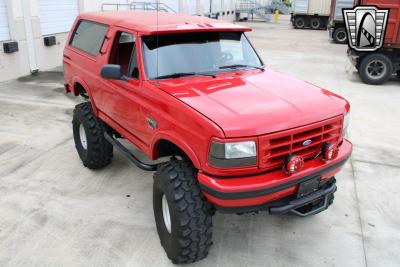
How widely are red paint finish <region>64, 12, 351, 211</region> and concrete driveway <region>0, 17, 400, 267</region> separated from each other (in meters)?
0.81

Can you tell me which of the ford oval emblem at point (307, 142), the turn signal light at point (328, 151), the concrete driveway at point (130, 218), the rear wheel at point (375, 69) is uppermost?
the ford oval emblem at point (307, 142)

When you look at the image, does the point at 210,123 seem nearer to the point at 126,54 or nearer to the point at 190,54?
the point at 190,54

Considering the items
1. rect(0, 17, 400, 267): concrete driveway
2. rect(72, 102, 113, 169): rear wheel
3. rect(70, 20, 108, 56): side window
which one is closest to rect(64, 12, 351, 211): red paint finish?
rect(70, 20, 108, 56): side window

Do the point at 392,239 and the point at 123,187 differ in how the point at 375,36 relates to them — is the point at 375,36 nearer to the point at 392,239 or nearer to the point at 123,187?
the point at 392,239

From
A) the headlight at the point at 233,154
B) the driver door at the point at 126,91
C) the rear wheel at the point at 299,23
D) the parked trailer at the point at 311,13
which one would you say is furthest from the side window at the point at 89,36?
the rear wheel at the point at 299,23

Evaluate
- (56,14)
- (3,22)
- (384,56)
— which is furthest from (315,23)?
(3,22)

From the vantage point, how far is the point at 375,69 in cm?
1059

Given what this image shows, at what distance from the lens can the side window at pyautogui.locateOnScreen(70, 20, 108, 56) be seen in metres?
4.57

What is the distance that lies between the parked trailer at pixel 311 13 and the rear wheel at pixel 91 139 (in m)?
25.3

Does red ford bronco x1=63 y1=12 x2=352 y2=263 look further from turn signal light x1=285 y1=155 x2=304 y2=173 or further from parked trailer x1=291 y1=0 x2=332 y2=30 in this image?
parked trailer x1=291 y1=0 x2=332 y2=30

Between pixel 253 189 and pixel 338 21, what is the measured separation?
64.0 ft

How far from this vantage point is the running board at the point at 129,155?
369cm

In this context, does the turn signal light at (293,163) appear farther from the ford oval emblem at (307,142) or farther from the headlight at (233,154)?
the headlight at (233,154)

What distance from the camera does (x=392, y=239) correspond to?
12.2 feet
